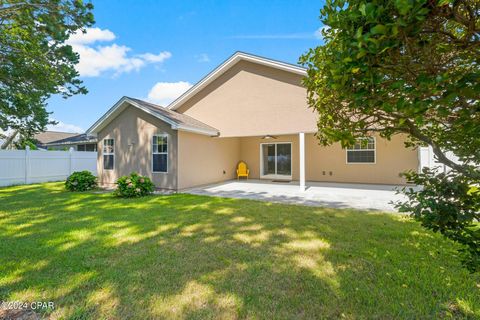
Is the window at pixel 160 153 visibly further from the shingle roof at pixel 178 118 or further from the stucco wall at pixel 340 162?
the stucco wall at pixel 340 162

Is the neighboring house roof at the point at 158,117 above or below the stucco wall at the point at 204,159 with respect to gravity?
above

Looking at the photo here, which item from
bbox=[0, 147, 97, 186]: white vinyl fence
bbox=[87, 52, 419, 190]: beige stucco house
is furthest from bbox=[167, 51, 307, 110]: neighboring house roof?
bbox=[0, 147, 97, 186]: white vinyl fence

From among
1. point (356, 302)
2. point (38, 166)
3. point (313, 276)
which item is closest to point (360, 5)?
point (356, 302)

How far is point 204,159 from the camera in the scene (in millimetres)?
12367

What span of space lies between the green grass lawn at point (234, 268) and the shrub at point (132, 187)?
2.98 metres

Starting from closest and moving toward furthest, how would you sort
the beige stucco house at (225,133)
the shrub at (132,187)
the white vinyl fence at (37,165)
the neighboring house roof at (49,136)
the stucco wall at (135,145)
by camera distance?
1. the shrub at (132,187)
2. the beige stucco house at (225,133)
3. the stucco wall at (135,145)
4. the white vinyl fence at (37,165)
5. the neighboring house roof at (49,136)

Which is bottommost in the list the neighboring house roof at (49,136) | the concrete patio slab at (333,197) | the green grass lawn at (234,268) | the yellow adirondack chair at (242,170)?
the green grass lawn at (234,268)

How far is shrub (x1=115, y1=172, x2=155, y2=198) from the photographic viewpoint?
9.22 meters

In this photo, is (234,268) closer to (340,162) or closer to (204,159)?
(204,159)

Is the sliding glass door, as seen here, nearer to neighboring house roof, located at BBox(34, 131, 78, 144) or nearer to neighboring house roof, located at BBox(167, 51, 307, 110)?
neighboring house roof, located at BBox(167, 51, 307, 110)

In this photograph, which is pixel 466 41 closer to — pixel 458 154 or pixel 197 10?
pixel 458 154

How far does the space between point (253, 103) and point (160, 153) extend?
Answer: 16.9 ft

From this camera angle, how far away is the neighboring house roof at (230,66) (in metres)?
9.89

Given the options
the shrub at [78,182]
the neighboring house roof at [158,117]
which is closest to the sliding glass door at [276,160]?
the neighboring house roof at [158,117]
